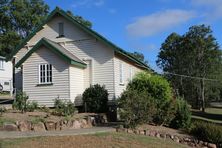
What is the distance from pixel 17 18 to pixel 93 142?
44.1m

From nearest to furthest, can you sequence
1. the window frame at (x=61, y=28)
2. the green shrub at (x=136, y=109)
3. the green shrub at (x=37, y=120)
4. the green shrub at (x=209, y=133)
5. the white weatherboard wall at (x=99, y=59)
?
1. the green shrub at (x=37, y=120)
2. the green shrub at (x=136, y=109)
3. the green shrub at (x=209, y=133)
4. the white weatherboard wall at (x=99, y=59)
5. the window frame at (x=61, y=28)

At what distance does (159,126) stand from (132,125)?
337cm

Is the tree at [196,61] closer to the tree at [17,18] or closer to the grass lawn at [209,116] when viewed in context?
the grass lawn at [209,116]

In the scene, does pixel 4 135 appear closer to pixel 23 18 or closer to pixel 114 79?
pixel 114 79

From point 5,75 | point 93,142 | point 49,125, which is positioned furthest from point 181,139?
point 5,75

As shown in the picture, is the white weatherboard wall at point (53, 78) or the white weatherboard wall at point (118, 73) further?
the white weatherboard wall at point (118, 73)

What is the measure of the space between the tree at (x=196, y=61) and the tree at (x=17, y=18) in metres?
23.0

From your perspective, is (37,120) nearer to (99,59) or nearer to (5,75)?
(99,59)

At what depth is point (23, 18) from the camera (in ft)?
179

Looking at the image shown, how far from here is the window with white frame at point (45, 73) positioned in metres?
22.4

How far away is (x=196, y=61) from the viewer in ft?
195

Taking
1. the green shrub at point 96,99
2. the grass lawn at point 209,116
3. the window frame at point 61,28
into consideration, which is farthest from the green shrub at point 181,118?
the grass lawn at point 209,116

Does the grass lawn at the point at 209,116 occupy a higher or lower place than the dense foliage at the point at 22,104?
lower

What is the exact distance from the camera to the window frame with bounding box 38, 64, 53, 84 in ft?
73.4
